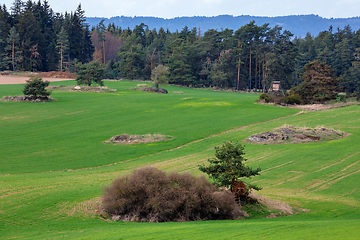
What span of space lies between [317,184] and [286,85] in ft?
268

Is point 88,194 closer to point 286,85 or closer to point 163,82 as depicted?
point 163,82

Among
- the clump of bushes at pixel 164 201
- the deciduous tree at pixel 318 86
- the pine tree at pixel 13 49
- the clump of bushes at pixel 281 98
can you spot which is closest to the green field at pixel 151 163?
the clump of bushes at pixel 164 201

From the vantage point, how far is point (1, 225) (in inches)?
535

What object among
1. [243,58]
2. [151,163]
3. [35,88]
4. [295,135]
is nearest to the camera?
[151,163]

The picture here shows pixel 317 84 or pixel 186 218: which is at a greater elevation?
pixel 317 84

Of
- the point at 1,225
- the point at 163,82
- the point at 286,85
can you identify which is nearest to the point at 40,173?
the point at 1,225

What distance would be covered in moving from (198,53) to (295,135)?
3314 inches

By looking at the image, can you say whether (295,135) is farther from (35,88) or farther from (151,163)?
(35,88)

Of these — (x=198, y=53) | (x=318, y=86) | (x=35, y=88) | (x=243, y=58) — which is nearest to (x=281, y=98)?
(x=318, y=86)

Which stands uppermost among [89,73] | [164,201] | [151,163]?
→ [89,73]

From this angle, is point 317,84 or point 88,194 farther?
point 317,84

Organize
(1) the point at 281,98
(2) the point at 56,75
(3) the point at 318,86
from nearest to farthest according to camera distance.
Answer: (1) the point at 281,98 < (3) the point at 318,86 < (2) the point at 56,75

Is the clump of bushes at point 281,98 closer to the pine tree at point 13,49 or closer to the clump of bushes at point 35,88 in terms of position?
the clump of bushes at point 35,88

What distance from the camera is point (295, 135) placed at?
3447 centimetres
